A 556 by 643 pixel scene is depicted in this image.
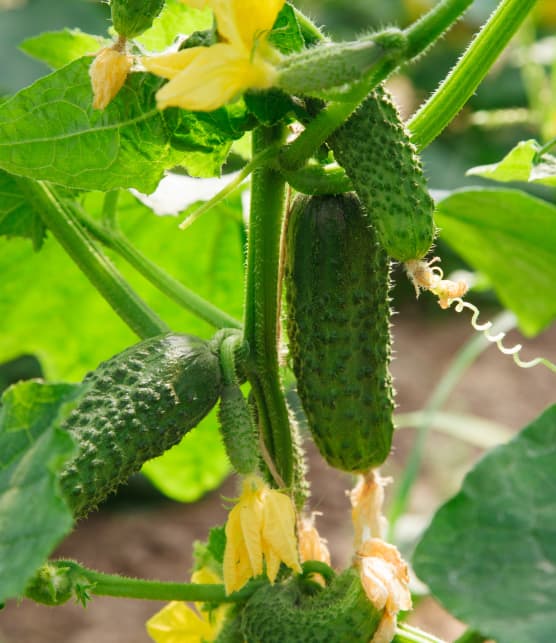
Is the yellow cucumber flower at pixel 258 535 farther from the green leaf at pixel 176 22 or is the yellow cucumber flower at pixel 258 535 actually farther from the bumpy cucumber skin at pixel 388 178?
the green leaf at pixel 176 22

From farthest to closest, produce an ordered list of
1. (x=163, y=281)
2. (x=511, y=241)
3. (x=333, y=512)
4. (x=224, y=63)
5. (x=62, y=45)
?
(x=333, y=512), (x=511, y=241), (x=62, y=45), (x=163, y=281), (x=224, y=63)

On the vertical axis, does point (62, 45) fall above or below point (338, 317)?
above

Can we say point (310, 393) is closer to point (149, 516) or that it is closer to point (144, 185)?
point (144, 185)

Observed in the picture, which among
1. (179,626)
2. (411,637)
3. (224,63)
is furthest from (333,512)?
(224,63)

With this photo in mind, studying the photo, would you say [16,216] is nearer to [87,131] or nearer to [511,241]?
[87,131]

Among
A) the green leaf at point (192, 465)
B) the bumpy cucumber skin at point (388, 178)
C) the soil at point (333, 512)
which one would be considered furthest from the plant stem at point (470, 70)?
the soil at point (333, 512)

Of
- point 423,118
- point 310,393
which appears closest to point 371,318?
point 310,393
